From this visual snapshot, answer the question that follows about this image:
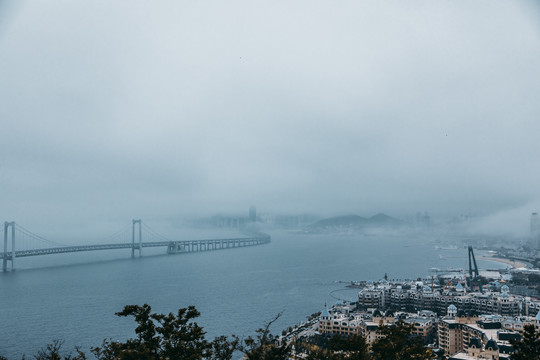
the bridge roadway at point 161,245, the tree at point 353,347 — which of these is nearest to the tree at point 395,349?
the tree at point 353,347

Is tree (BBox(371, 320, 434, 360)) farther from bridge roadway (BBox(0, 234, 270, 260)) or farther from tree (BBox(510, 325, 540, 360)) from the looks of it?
bridge roadway (BBox(0, 234, 270, 260))

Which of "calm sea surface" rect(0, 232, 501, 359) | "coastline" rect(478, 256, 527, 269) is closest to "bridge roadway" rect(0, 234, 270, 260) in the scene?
"calm sea surface" rect(0, 232, 501, 359)

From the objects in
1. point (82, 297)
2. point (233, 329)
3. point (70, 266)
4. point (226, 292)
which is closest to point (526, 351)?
point (233, 329)

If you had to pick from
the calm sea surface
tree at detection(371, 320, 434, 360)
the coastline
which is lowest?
the coastline

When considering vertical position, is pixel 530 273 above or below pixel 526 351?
below

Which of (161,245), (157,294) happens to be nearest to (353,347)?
(157,294)

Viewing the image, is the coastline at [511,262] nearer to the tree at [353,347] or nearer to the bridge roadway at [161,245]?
the bridge roadway at [161,245]

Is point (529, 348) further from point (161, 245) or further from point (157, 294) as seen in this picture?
point (161, 245)

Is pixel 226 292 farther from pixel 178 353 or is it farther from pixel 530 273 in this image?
pixel 530 273
